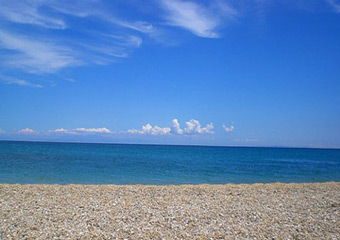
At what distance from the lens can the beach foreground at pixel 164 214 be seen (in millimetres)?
7666

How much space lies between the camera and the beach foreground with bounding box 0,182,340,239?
7666 millimetres

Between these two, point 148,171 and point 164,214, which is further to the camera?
point 148,171

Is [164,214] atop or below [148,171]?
atop

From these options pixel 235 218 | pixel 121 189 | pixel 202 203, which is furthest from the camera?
pixel 121 189

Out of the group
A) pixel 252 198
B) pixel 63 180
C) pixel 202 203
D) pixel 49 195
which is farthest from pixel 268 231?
pixel 63 180

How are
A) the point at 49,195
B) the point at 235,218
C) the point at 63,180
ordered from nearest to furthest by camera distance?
the point at 235,218
the point at 49,195
the point at 63,180

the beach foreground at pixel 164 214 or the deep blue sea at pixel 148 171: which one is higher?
the beach foreground at pixel 164 214

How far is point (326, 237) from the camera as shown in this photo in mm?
7727

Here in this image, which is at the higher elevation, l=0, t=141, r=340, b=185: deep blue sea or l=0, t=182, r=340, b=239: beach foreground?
l=0, t=182, r=340, b=239: beach foreground

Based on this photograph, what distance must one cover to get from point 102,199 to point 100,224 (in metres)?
3.31

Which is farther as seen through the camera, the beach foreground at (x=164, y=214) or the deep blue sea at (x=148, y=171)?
the deep blue sea at (x=148, y=171)

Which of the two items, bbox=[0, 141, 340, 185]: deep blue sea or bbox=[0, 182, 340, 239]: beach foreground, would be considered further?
bbox=[0, 141, 340, 185]: deep blue sea

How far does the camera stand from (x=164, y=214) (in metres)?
9.36

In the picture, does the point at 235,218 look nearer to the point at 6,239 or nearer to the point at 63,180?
the point at 6,239
